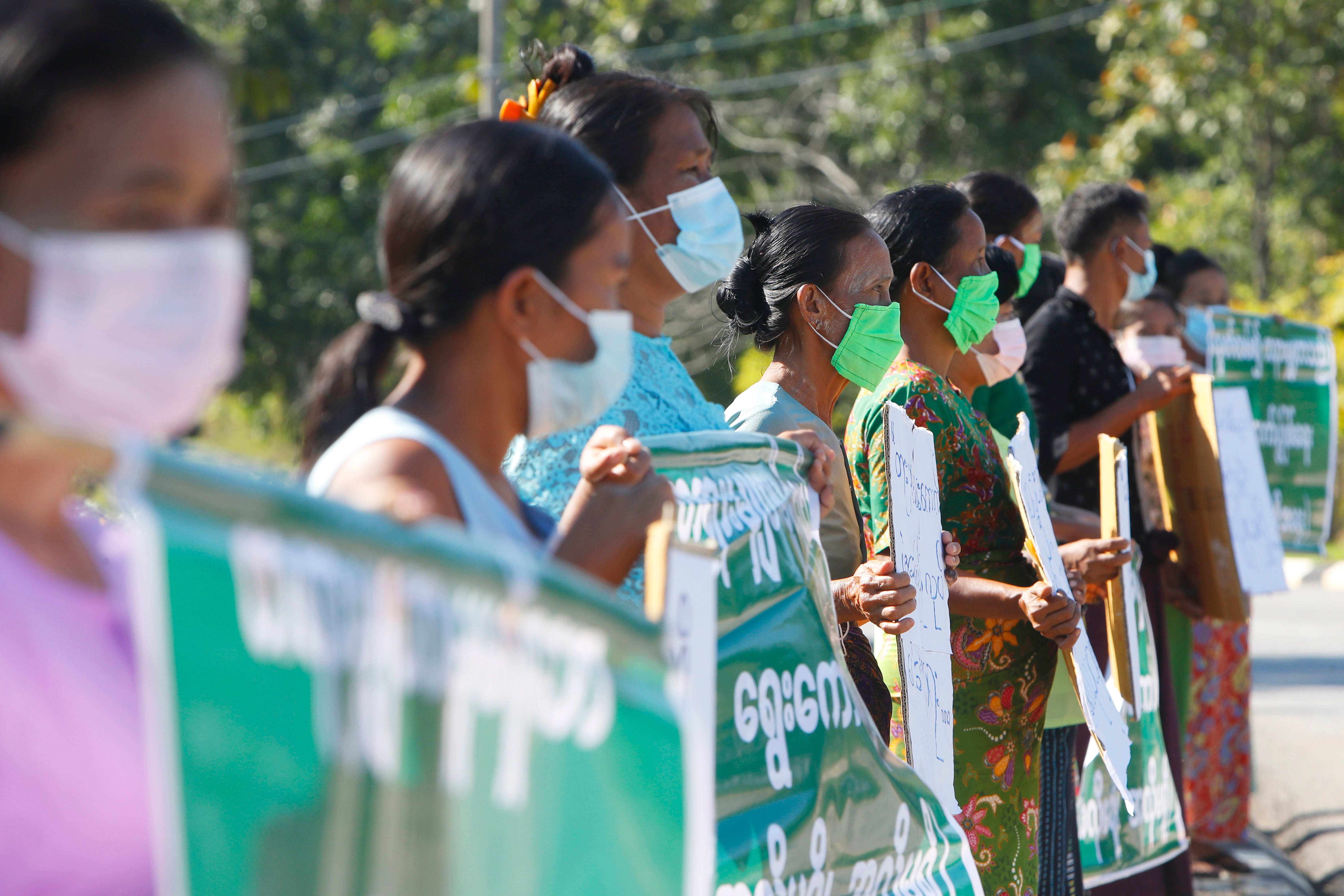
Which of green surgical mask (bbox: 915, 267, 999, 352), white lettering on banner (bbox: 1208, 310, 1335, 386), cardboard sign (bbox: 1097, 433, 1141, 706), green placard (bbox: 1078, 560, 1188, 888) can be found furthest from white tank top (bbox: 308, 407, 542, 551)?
white lettering on banner (bbox: 1208, 310, 1335, 386)

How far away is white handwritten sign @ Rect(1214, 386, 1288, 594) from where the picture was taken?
497cm

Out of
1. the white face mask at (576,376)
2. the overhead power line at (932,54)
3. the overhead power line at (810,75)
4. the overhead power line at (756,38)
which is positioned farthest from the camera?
the overhead power line at (756,38)

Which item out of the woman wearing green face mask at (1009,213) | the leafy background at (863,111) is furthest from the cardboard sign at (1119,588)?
the leafy background at (863,111)

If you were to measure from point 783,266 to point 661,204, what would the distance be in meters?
0.76

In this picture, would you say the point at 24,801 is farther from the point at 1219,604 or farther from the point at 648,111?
the point at 1219,604

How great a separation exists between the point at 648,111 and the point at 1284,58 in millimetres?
12783

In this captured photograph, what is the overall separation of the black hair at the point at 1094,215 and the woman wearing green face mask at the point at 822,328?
176cm

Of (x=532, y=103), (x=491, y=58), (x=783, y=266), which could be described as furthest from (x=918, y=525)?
(x=491, y=58)

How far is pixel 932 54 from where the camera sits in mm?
16328

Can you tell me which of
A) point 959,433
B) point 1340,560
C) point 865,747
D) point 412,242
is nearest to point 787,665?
point 865,747

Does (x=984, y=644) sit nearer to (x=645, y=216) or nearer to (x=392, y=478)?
(x=645, y=216)

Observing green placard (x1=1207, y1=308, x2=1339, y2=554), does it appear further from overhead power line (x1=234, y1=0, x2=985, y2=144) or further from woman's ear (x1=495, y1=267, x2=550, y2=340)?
overhead power line (x1=234, y1=0, x2=985, y2=144)

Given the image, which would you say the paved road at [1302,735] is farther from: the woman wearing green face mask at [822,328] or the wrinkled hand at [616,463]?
the wrinkled hand at [616,463]

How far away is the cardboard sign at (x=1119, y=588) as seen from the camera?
12.5 ft
